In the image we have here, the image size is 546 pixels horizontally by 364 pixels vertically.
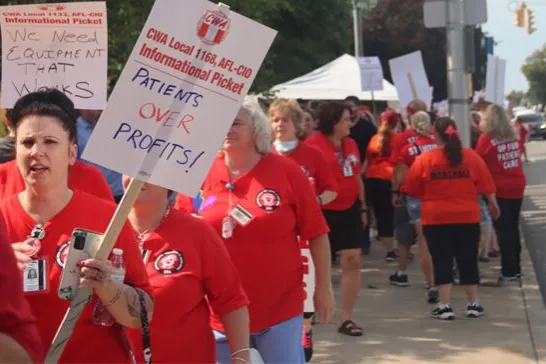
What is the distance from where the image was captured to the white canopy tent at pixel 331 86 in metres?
21.6

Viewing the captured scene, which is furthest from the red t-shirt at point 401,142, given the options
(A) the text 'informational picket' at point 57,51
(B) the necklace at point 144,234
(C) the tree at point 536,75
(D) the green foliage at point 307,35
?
(C) the tree at point 536,75

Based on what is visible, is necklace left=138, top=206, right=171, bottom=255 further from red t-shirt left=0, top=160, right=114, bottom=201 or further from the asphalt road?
the asphalt road

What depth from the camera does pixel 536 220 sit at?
17750 mm

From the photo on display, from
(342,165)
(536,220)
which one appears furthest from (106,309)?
(536,220)

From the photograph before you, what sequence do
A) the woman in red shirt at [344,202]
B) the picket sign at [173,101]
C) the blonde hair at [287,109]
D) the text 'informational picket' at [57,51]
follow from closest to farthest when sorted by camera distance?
the picket sign at [173,101] → the text 'informational picket' at [57,51] → the blonde hair at [287,109] → the woman in red shirt at [344,202]

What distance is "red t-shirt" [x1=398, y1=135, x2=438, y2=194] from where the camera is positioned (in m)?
10.5

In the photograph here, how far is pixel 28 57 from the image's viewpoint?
4.86 metres

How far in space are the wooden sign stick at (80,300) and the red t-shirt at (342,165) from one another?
5703 mm

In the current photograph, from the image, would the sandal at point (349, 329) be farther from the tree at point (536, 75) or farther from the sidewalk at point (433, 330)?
the tree at point (536, 75)

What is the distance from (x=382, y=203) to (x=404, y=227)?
72.1 inches

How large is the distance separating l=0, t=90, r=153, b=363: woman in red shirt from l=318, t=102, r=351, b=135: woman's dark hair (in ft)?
18.2

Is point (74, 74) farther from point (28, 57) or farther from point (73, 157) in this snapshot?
point (73, 157)

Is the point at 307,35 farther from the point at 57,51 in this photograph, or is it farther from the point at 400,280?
the point at 57,51

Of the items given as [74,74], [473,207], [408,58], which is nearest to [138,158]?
[74,74]
